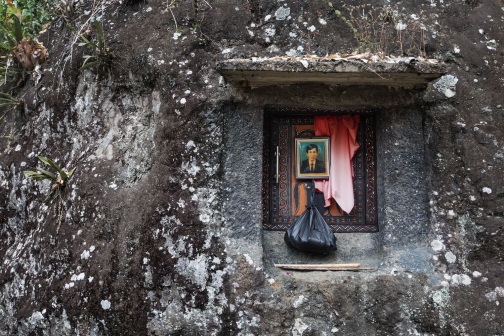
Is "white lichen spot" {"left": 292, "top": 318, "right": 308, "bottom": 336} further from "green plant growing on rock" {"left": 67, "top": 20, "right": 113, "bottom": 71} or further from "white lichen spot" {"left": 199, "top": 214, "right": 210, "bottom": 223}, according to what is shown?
"green plant growing on rock" {"left": 67, "top": 20, "right": 113, "bottom": 71}

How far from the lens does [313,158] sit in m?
4.50

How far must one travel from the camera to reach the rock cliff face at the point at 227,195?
3898 millimetres

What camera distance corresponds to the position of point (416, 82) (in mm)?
4102

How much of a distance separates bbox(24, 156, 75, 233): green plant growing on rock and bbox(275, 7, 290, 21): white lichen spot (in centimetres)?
238

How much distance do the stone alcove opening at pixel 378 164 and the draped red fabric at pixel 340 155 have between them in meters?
0.18

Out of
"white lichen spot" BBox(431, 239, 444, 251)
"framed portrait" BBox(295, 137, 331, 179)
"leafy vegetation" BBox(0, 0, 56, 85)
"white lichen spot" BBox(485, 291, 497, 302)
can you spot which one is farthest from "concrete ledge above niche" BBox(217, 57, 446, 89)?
"leafy vegetation" BBox(0, 0, 56, 85)

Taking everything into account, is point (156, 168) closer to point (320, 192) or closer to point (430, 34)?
point (320, 192)

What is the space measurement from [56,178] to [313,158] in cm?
241

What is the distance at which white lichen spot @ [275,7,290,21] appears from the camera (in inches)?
176

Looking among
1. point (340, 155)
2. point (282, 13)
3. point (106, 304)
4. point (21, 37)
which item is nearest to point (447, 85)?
point (340, 155)

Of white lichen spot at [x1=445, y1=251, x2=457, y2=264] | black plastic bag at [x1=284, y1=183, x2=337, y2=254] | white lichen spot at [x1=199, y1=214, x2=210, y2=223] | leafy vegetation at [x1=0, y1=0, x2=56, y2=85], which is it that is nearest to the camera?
white lichen spot at [x1=445, y1=251, x2=457, y2=264]

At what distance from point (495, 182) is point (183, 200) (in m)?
2.61

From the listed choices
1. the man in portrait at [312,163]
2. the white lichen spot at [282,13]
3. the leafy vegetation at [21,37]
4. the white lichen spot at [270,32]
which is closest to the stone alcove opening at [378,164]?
the man in portrait at [312,163]

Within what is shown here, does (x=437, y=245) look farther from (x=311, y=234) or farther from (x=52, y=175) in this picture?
(x=52, y=175)
